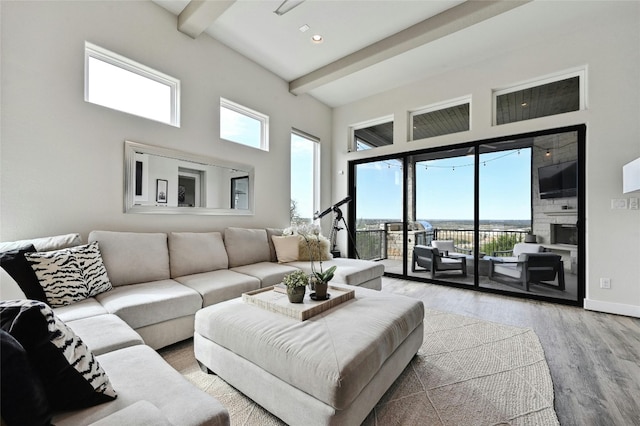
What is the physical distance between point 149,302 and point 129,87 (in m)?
2.28

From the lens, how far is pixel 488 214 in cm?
390

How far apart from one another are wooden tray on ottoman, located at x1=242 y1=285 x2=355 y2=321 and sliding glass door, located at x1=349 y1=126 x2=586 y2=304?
9.48 feet

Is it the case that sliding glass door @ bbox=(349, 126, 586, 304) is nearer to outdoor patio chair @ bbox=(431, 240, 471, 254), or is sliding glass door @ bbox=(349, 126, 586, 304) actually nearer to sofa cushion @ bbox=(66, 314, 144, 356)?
outdoor patio chair @ bbox=(431, 240, 471, 254)

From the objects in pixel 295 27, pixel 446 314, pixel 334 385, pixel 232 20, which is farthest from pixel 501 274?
pixel 232 20

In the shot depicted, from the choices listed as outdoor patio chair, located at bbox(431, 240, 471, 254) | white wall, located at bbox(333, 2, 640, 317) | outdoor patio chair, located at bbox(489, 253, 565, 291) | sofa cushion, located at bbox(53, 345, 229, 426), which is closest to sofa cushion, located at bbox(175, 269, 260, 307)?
sofa cushion, located at bbox(53, 345, 229, 426)

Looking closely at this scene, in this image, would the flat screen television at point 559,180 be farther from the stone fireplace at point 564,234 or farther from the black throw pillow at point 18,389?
the black throw pillow at point 18,389

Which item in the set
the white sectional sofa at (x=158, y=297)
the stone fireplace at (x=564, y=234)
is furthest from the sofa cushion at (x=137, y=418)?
the stone fireplace at (x=564, y=234)

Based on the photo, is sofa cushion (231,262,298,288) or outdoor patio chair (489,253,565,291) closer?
sofa cushion (231,262,298,288)

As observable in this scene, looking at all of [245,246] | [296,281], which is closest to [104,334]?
[296,281]

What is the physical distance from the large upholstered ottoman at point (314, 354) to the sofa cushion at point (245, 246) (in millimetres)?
1449

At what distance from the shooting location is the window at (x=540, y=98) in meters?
3.35

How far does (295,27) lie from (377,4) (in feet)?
3.18

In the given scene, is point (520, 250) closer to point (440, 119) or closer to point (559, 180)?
point (559, 180)

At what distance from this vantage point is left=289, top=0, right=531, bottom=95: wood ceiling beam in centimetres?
272
